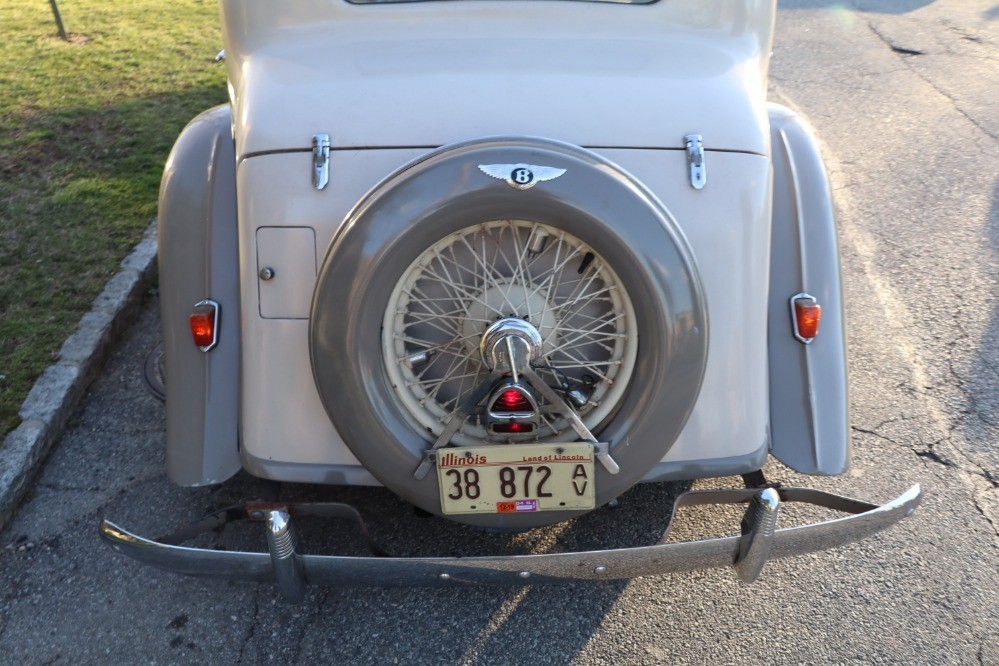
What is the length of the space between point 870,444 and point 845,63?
208 inches

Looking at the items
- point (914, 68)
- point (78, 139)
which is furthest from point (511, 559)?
point (914, 68)

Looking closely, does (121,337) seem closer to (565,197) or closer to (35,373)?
(35,373)

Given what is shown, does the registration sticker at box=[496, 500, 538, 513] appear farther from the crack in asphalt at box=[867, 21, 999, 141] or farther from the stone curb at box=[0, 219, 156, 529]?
the crack in asphalt at box=[867, 21, 999, 141]

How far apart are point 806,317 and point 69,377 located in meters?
2.71

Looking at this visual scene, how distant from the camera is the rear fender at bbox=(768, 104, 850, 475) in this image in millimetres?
2480

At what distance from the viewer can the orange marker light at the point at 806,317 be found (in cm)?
250

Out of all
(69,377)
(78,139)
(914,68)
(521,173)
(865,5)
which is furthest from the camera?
(865,5)

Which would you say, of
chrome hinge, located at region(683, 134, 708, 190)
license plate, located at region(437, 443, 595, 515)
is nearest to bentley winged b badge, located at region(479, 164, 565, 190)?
chrome hinge, located at region(683, 134, 708, 190)

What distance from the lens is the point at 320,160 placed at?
2.30 m

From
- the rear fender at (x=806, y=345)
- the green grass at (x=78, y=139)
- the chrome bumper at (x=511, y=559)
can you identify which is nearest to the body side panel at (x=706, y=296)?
the rear fender at (x=806, y=345)

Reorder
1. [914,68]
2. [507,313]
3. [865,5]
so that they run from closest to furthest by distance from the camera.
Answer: [507,313]
[914,68]
[865,5]

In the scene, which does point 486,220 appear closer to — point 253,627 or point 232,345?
point 232,345

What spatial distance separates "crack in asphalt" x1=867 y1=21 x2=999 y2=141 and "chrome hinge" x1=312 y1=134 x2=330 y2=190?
523 cm

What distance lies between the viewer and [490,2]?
2818mm
